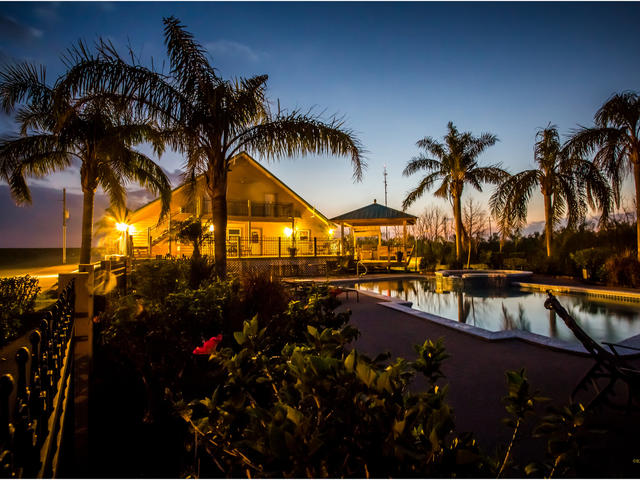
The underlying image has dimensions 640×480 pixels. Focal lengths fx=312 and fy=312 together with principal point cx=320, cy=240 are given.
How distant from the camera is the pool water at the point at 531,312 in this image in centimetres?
580

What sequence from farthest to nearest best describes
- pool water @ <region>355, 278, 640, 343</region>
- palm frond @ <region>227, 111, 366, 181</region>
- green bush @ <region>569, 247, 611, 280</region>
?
1. green bush @ <region>569, 247, 611, 280</region>
2. palm frond @ <region>227, 111, 366, 181</region>
3. pool water @ <region>355, 278, 640, 343</region>

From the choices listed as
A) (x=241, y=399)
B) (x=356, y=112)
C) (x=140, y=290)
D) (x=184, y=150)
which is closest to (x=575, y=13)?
(x=356, y=112)

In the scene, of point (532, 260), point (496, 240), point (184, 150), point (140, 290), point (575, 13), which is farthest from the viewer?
point (496, 240)

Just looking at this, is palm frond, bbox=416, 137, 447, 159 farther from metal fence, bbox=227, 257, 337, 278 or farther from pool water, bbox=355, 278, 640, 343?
pool water, bbox=355, 278, 640, 343

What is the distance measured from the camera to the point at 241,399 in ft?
4.17

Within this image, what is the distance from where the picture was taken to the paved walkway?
2.45 meters

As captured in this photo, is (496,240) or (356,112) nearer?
(356,112)

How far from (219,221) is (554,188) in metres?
15.0

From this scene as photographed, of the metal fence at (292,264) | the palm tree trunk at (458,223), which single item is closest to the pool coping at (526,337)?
the metal fence at (292,264)

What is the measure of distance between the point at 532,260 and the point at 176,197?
20.6 metres

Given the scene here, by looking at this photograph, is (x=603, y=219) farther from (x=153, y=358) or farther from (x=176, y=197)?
(x=176, y=197)

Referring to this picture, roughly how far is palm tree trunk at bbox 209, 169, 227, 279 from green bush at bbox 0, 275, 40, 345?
130 inches

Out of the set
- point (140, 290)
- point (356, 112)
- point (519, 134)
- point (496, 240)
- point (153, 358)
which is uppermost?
point (519, 134)

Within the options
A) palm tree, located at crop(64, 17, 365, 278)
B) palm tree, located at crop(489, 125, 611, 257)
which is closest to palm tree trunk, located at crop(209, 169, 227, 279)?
palm tree, located at crop(64, 17, 365, 278)
